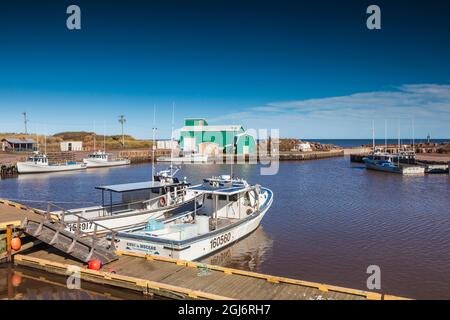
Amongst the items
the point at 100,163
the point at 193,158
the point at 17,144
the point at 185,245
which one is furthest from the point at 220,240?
the point at 17,144

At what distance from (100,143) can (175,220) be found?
102 m

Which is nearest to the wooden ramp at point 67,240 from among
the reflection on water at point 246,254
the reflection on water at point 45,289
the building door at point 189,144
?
the reflection on water at point 45,289

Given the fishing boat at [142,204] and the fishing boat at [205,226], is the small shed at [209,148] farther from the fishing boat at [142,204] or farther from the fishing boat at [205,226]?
the fishing boat at [142,204]

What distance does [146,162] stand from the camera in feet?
274

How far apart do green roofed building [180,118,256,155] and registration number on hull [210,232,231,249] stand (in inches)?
2461

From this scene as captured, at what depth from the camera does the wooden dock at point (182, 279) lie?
987cm

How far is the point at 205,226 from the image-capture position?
16969 millimetres

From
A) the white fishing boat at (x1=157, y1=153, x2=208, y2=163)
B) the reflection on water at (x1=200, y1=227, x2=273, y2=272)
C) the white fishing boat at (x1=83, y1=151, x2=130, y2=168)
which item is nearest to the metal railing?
the reflection on water at (x1=200, y1=227, x2=273, y2=272)

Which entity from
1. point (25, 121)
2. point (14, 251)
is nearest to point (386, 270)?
point (14, 251)

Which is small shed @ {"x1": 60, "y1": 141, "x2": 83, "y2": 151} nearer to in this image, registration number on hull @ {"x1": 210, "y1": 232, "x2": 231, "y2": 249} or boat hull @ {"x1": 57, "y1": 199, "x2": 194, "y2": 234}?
boat hull @ {"x1": 57, "y1": 199, "x2": 194, "y2": 234}

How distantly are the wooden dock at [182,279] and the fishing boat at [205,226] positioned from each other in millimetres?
1286

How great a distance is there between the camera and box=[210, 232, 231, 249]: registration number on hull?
16062 millimetres

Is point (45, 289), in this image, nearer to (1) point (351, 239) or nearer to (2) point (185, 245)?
(2) point (185, 245)
